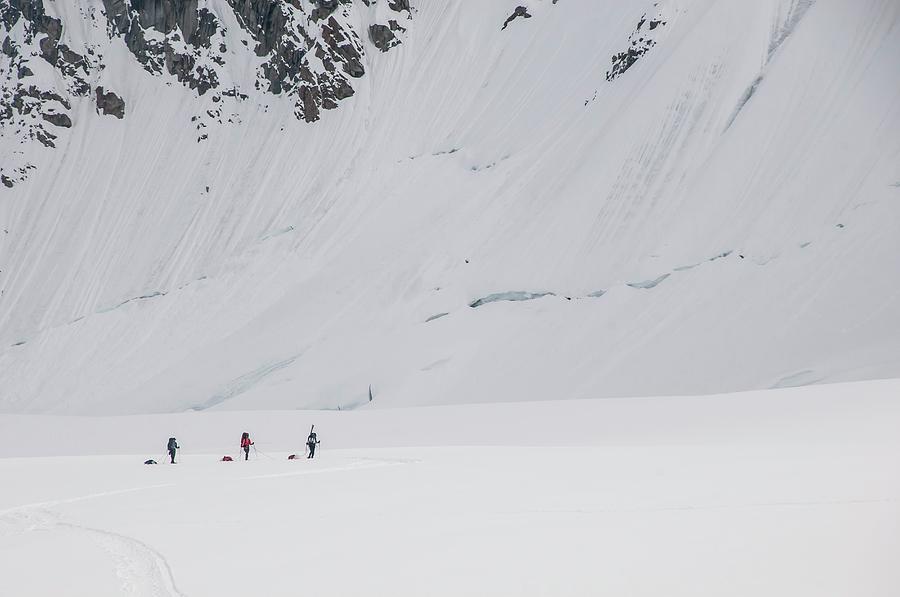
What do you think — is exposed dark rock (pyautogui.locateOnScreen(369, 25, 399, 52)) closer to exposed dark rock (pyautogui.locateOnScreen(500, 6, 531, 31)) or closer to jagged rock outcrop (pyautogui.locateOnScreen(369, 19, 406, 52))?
jagged rock outcrop (pyautogui.locateOnScreen(369, 19, 406, 52))

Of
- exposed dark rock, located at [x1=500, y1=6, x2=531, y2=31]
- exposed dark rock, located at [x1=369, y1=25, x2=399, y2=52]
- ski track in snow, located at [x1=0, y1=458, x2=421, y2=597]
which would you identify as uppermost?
exposed dark rock, located at [x1=369, y1=25, x2=399, y2=52]

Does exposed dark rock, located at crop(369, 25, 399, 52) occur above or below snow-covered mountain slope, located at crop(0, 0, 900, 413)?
above

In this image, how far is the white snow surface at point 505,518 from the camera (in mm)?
6895

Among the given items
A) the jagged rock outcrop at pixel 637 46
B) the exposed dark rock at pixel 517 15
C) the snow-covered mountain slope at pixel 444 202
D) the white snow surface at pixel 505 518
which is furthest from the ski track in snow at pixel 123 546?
the exposed dark rock at pixel 517 15

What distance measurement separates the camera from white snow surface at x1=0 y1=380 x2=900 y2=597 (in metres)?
6.89

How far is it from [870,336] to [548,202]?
17354 millimetres

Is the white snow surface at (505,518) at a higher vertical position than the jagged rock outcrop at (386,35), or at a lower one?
lower

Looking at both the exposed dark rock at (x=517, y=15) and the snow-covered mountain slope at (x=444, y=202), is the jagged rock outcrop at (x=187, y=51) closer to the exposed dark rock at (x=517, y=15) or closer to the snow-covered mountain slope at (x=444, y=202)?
the snow-covered mountain slope at (x=444, y=202)

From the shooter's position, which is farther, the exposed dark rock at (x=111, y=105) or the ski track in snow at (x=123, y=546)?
the exposed dark rock at (x=111, y=105)

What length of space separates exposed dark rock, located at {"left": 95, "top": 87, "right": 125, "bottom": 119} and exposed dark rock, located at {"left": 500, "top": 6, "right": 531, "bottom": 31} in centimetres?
2720

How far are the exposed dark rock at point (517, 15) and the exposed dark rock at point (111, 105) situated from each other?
1071 inches

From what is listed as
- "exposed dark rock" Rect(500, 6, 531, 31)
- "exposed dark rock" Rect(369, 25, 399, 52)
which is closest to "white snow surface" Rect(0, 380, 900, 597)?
"exposed dark rock" Rect(500, 6, 531, 31)

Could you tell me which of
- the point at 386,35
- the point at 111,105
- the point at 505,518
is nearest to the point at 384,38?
the point at 386,35

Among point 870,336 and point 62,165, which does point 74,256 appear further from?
point 870,336
